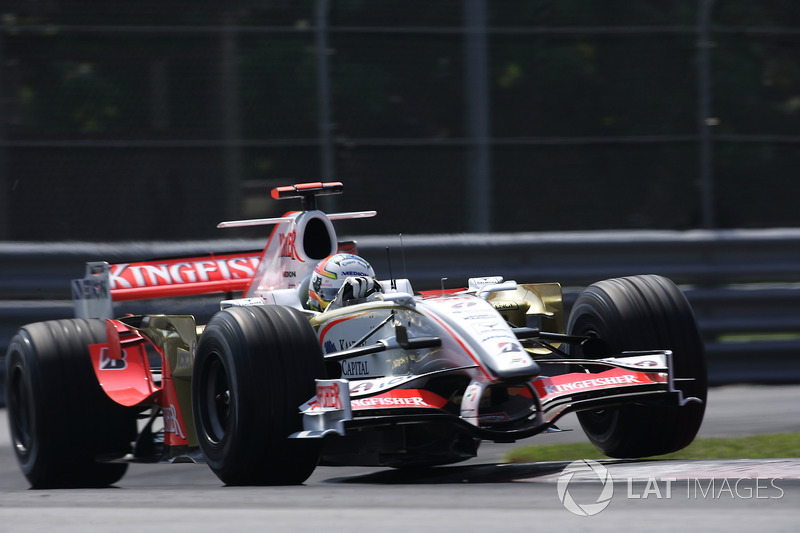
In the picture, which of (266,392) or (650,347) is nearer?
→ (266,392)

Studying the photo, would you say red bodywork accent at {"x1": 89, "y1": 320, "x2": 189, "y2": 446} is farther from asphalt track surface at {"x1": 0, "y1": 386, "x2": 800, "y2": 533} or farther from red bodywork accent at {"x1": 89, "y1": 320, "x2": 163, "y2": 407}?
asphalt track surface at {"x1": 0, "y1": 386, "x2": 800, "y2": 533}

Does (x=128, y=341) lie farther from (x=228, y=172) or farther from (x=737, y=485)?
(x=737, y=485)


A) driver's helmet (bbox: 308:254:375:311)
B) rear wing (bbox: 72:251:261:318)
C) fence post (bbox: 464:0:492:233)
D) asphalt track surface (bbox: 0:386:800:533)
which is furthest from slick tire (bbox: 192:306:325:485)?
Answer: fence post (bbox: 464:0:492:233)

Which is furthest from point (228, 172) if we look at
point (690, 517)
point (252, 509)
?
point (690, 517)

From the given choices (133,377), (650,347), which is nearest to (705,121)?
(650,347)

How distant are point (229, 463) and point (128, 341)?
1.88m

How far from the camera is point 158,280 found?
8320 millimetres

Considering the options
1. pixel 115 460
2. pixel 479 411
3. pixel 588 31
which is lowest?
pixel 115 460

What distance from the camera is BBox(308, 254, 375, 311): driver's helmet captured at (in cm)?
724

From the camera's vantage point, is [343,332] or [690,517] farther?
[343,332]

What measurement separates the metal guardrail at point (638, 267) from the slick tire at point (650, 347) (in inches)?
122

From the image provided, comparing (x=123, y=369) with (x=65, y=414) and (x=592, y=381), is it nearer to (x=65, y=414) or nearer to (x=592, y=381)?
(x=65, y=414)

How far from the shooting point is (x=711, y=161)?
408 inches

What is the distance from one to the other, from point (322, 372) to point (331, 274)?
131 cm
